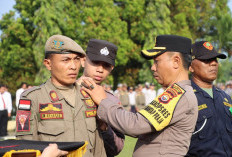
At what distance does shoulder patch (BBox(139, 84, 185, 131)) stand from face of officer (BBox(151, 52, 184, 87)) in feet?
0.70

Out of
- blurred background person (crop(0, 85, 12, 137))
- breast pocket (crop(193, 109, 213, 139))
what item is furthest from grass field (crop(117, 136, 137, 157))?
blurred background person (crop(0, 85, 12, 137))

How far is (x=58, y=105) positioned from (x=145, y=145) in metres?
0.91

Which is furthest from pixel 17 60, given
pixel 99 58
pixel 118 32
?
pixel 99 58

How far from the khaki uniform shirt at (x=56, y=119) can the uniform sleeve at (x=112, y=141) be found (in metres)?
0.20

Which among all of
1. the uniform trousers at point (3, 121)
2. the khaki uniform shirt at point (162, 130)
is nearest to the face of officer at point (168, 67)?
the khaki uniform shirt at point (162, 130)

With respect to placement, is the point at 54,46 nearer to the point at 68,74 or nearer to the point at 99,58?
the point at 68,74

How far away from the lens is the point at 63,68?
3117 millimetres

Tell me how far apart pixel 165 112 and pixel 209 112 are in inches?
57.6

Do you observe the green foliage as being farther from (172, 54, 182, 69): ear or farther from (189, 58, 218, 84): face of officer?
(172, 54, 182, 69): ear

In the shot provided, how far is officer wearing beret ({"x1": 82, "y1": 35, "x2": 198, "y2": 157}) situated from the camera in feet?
9.96

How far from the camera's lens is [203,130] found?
163 inches

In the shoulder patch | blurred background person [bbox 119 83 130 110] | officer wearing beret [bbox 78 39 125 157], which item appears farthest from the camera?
blurred background person [bbox 119 83 130 110]

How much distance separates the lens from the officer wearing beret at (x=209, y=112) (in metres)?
4.11

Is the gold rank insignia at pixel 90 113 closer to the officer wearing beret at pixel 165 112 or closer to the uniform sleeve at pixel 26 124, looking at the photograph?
the officer wearing beret at pixel 165 112
